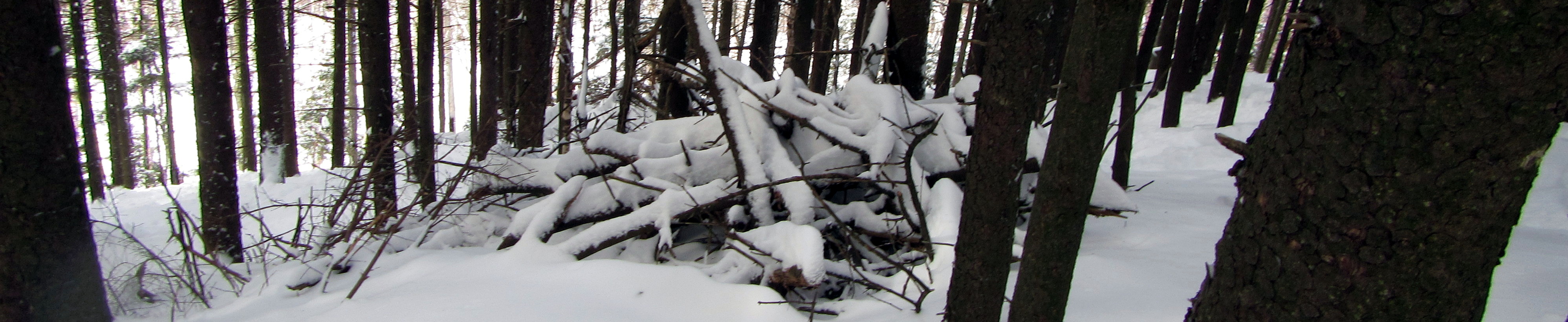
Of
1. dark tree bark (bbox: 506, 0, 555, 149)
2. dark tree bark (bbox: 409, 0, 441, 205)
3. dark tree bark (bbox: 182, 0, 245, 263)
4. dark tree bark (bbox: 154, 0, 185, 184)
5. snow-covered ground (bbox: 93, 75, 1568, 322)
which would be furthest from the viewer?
dark tree bark (bbox: 154, 0, 185, 184)

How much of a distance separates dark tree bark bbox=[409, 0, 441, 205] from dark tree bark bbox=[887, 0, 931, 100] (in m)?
3.67

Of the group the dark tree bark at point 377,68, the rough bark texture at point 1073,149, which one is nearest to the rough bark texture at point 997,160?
the rough bark texture at point 1073,149

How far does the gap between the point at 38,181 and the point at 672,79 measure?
3389 mm

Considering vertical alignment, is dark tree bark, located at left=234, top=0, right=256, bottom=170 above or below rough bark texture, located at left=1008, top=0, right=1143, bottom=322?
below

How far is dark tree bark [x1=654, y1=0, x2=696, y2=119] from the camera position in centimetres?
557

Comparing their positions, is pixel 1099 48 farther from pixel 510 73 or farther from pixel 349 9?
→ pixel 349 9

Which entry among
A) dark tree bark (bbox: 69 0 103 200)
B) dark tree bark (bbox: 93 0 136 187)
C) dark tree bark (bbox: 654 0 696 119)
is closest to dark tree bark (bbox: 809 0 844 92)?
dark tree bark (bbox: 654 0 696 119)

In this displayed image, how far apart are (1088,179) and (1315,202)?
0.69 meters

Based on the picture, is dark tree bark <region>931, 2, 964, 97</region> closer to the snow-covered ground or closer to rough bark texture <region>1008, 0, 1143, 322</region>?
the snow-covered ground

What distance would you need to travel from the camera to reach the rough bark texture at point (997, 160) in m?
2.07

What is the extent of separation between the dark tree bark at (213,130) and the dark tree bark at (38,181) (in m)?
2.68

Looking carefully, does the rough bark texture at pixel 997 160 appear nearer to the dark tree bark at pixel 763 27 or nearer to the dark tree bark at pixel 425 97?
the dark tree bark at pixel 425 97

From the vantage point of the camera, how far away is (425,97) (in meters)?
7.56

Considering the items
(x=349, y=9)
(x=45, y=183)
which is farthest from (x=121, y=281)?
(x=349, y=9)
